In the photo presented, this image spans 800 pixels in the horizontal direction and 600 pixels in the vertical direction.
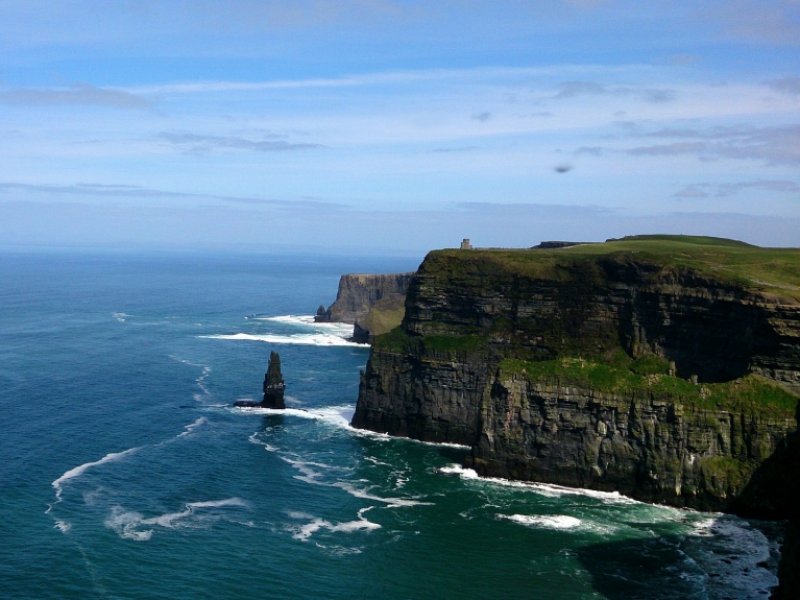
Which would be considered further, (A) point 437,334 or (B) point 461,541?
(A) point 437,334

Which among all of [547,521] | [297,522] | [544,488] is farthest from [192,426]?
[547,521]

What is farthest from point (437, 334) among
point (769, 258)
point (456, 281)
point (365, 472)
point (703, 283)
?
point (769, 258)

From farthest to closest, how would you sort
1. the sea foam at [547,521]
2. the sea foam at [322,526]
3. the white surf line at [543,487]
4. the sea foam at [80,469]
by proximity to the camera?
the white surf line at [543,487], the sea foam at [80,469], the sea foam at [547,521], the sea foam at [322,526]

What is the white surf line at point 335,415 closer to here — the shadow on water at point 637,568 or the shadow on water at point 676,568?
the shadow on water at point 637,568

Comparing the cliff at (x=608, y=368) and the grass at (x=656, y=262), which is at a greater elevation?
the grass at (x=656, y=262)

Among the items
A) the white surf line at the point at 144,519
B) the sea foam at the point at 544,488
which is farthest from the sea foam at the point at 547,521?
the white surf line at the point at 144,519

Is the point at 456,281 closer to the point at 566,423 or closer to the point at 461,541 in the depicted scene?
the point at 566,423

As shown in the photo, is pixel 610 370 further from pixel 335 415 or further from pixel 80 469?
pixel 80 469
